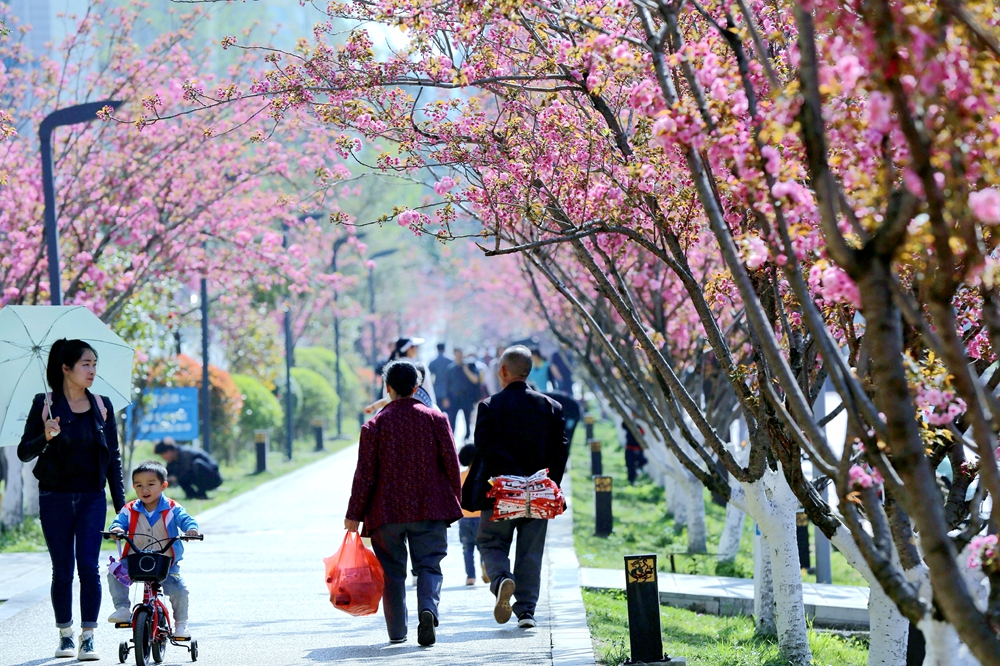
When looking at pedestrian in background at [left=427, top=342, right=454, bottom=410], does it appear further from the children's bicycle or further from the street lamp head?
the children's bicycle

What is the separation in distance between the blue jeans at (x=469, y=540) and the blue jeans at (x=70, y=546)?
345 centimetres

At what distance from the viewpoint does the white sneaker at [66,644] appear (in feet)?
25.1

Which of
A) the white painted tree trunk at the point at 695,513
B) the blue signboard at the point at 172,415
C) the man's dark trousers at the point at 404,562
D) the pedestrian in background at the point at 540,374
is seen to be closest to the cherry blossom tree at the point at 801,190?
the man's dark trousers at the point at 404,562

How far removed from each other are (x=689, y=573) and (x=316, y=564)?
3.23m

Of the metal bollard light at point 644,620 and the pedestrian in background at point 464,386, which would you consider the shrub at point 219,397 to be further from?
the metal bollard light at point 644,620

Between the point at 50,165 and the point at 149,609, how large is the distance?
620 centimetres

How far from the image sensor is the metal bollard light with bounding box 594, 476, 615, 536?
13914mm

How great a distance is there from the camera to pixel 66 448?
7.63 m

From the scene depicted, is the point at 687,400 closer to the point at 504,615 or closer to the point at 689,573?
A: the point at 504,615

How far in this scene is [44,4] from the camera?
39.9 meters

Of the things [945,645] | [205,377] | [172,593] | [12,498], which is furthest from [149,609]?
[205,377]

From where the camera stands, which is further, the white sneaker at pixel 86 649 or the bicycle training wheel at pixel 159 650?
the white sneaker at pixel 86 649

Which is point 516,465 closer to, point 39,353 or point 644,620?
point 644,620

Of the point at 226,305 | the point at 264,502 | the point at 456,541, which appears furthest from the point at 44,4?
the point at 456,541
